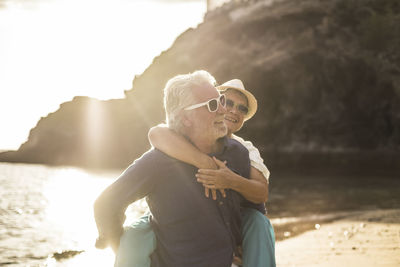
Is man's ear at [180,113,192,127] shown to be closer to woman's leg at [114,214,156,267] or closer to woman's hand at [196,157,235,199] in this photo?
woman's hand at [196,157,235,199]

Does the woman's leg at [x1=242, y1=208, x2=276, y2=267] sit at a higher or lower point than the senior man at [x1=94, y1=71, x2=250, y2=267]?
lower

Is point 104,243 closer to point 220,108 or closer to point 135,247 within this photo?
point 135,247

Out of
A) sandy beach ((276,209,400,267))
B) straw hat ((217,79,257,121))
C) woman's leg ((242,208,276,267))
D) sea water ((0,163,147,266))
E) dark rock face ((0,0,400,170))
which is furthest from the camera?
dark rock face ((0,0,400,170))

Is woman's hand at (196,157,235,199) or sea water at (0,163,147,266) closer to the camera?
woman's hand at (196,157,235,199)

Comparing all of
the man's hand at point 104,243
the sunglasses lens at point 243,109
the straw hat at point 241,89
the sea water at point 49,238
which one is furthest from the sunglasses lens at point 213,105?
the sea water at point 49,238

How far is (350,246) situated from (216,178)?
23.9 ft

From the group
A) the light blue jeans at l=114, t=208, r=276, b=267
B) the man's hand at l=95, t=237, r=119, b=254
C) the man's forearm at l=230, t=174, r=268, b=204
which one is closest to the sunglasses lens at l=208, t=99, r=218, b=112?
the man's forearm at l=230, t=174, r=268, b=204

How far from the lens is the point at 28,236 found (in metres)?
19.8

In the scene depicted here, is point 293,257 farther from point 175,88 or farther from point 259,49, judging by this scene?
point 259,49

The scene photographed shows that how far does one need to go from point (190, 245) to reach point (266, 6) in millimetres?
79823

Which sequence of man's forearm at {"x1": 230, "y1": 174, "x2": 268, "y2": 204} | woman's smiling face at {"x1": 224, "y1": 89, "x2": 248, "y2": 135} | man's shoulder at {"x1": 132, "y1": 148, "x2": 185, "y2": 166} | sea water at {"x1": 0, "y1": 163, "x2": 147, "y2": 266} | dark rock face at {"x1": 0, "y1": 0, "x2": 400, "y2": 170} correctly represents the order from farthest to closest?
dark rock face at {"x1": 0, "y1": 0, "x2": 400, "y2": 170} → sea water at {"x1": 0, "y1": 163, "x2": 147, "y2": 266} → woman's smiling face at {"x1": 224, "y1": 89, "x2": 248, "y2": 135} → man's forearm at {"x1": 230, "y1": 174, "x2": 268, "y2": 204} → man's shoulder at {"x1": 132, "y1": 148, "x2": 185, "y2": 166}

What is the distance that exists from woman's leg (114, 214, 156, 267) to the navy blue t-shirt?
0.07 metres

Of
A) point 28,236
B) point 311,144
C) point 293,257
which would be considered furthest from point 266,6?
point 293,257

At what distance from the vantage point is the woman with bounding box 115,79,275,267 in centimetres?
265
